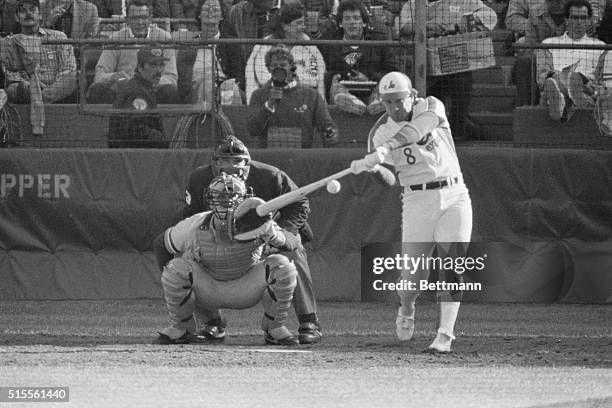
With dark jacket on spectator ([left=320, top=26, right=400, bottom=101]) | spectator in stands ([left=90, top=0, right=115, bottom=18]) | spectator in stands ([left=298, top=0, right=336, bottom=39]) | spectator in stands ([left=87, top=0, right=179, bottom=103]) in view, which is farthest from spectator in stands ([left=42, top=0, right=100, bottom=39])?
dark jacket on spectator ([left=320, top=26, right=400, bottom=101])

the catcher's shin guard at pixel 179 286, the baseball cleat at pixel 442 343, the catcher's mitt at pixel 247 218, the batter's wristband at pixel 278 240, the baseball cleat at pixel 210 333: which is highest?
the catcher's mitt at pixel 247 218

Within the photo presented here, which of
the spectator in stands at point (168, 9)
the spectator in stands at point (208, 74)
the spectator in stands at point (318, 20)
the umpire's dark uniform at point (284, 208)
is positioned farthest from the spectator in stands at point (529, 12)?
the umpire's dark uniform at point (284, 208)

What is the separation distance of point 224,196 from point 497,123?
5230mm

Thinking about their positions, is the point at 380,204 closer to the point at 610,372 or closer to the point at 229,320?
the point at 229,320

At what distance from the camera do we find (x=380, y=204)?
471 inches

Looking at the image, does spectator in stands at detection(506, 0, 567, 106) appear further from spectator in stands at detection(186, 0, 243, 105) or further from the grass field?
spectator in stands at detection(186, 0, 243, 105)

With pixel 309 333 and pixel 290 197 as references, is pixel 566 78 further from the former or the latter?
pixel 290 197

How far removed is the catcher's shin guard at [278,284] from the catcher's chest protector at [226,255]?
0.13 meters

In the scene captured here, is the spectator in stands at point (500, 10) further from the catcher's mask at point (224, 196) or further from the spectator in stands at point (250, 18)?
the catcher's mask at point (224, 196)

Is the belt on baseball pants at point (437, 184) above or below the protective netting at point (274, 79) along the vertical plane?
below

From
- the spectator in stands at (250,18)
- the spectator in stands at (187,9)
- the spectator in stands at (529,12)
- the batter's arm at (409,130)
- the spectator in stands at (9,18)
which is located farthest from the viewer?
the spectator in stands at (187,9)

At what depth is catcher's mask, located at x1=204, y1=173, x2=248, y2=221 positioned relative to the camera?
27.9 ft

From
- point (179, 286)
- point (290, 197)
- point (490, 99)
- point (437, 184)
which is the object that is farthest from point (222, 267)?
point (490, 99)

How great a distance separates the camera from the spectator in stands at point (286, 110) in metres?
11.6
